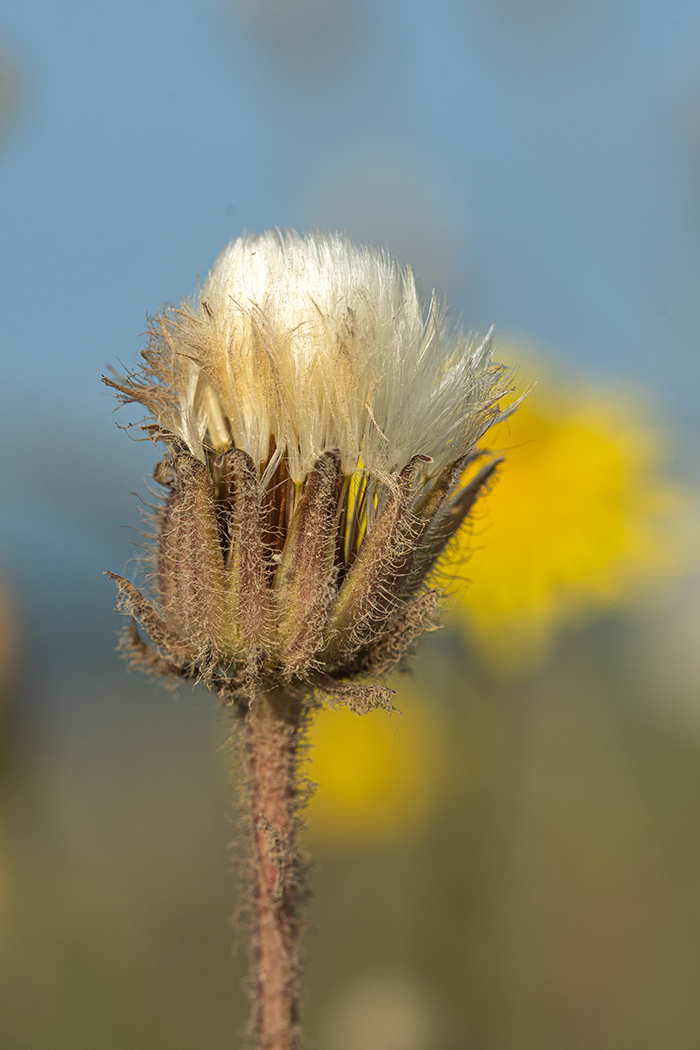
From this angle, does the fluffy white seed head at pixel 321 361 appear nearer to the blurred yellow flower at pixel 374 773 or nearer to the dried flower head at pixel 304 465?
the dried flower head at pixel 304 465

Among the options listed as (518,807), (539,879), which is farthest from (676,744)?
(518,807)

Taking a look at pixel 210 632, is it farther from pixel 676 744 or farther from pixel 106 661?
pixel 106 661

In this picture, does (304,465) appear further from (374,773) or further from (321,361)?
(374,773)

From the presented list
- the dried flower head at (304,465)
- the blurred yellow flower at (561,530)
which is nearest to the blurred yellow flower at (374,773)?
the blurred yellow flower at (561,530)

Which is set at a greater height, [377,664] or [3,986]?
[377,664]

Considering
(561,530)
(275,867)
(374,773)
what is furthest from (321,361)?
(374,773)

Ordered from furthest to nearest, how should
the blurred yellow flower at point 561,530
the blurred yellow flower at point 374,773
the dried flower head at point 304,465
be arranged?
1. the blurred yellow flower at point 374,773
2. the blurred yellow flower at point 561,530
3. the dried flower head at point 304,465

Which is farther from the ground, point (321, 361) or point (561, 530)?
point (561, 530)
